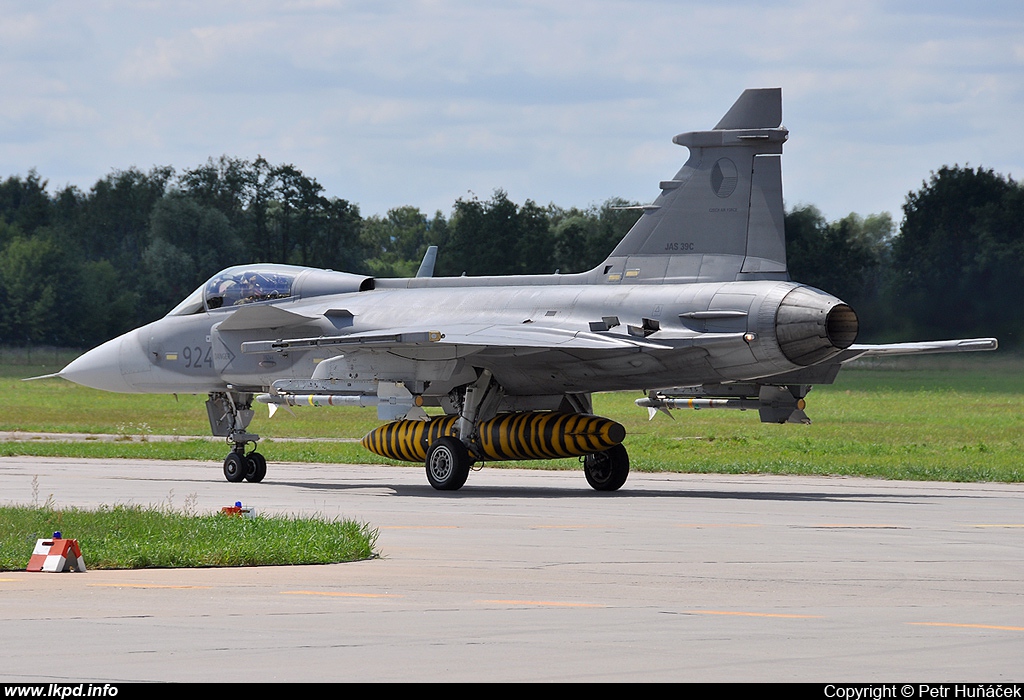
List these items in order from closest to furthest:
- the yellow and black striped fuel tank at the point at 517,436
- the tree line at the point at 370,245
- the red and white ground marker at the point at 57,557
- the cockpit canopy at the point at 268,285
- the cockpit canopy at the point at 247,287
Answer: the red and white ground marker at the point at 57,557 → the yellow and black striped fuel tank at the point at 517,436 → the cockpit canopy at the point at 268,285 → the cockpit canopy at the point at 247,287 → the tree line at the point at 370,245

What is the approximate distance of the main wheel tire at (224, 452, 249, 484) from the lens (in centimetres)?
2436

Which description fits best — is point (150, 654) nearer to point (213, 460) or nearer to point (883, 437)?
point (213, 460)

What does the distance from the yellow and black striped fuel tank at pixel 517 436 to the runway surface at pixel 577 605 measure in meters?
2.98

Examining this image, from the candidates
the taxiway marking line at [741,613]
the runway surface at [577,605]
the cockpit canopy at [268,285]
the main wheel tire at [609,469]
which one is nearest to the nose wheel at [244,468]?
the cockpit canopy at [268,285]

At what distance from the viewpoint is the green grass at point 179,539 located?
469 inches

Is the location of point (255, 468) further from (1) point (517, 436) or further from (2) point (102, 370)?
(1) point (517, 436)

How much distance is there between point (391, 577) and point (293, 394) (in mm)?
12613

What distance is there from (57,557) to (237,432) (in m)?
14.1

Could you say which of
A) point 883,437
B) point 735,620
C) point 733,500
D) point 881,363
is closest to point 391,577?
point 735,620

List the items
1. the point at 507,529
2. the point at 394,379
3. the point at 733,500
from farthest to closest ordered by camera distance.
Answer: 1. the point at 394,379
2. the point at 733,500
3. the point at 507,529

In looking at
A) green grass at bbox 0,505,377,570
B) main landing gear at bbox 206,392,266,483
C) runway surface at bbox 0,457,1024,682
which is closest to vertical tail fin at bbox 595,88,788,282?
runway surface at bbox 0,457,1024,682

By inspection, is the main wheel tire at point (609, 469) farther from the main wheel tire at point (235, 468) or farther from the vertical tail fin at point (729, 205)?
the main wheel tire at point (235, 468)

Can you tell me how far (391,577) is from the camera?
36.4ft

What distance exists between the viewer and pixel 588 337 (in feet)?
67.3
